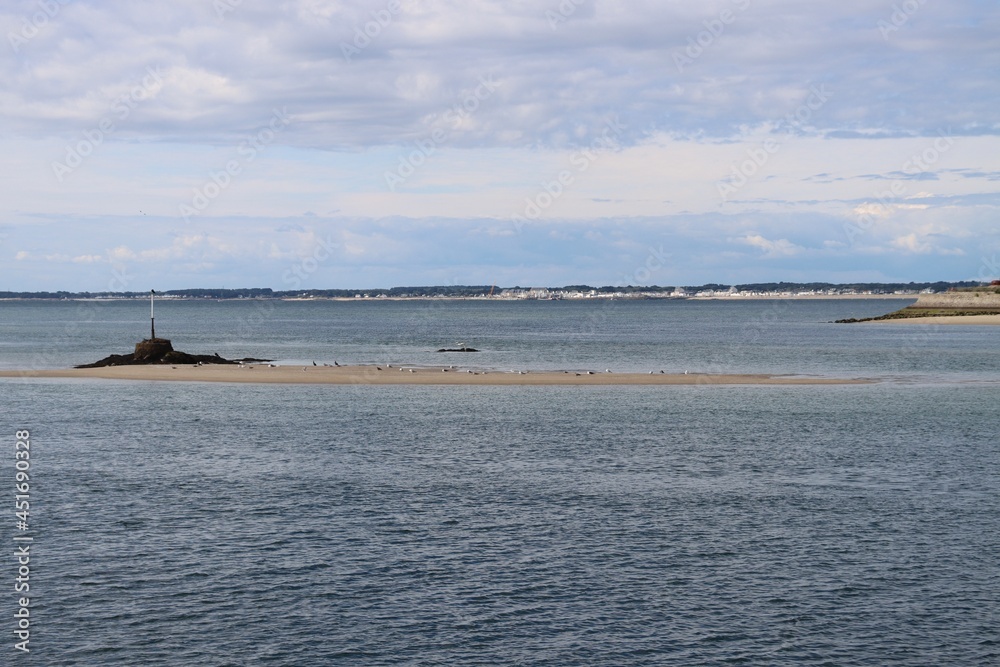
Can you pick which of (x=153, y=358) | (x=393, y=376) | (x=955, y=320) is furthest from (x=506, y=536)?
(x=955, y=320)

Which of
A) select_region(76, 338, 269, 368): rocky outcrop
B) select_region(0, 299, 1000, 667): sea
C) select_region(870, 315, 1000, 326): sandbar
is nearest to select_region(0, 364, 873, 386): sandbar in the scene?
select_region(76, 338, 269, 368): rocky outcrop

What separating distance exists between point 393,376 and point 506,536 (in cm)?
5345

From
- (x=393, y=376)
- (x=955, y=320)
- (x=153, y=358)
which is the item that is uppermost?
(x=955, y=320)

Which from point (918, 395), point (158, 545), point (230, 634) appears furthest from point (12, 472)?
point (918, 395)

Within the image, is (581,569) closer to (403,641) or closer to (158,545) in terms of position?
(403,641)

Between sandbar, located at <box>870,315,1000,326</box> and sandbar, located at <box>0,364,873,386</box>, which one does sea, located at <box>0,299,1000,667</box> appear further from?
sandbar, located at <box>870,315,1000,326</box>

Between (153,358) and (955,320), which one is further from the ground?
(955,320)

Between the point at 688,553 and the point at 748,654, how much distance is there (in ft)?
21.5

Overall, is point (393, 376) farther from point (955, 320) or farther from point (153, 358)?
point (955, 320)

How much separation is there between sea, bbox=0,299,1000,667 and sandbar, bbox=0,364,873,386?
1697cm

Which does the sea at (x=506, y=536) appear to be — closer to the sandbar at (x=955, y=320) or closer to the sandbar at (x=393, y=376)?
the sandbar at (x=393, y=376)

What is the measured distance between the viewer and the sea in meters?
20.5

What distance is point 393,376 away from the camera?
80.6 meters

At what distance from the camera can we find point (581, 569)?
982 inches
